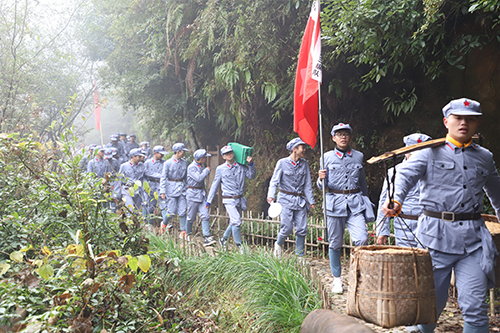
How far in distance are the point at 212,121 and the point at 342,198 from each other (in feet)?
28.4

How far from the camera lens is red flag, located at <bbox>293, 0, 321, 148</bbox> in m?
6.21

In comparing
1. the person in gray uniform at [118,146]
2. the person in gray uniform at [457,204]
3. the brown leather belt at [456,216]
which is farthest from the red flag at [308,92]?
the person in gray uniform at [118,146]

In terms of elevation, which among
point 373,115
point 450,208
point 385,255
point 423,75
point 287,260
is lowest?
point 287,260

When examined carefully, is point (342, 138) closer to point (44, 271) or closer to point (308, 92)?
point (308, 92)

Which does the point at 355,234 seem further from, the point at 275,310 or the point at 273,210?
the point at 275,310

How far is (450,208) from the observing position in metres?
3.35

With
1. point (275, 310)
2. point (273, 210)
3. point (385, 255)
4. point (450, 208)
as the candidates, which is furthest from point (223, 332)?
point (273, 210)

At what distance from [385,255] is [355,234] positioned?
2849mm

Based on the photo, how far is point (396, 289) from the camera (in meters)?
2.72

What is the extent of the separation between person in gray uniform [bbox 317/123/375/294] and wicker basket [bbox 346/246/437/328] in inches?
104

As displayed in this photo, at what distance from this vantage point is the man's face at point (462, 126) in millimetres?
3338

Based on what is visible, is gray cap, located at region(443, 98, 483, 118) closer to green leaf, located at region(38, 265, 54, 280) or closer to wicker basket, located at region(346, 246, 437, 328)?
wicker basket, located at region(346, 246, 437, 328)

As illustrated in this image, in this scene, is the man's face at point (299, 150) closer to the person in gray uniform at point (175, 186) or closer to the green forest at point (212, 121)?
the green forest at point (212, 121)

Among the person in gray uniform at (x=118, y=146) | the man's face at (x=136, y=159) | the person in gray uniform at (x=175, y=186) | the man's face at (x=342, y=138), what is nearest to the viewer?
the man's face at (x=342, y=138)
